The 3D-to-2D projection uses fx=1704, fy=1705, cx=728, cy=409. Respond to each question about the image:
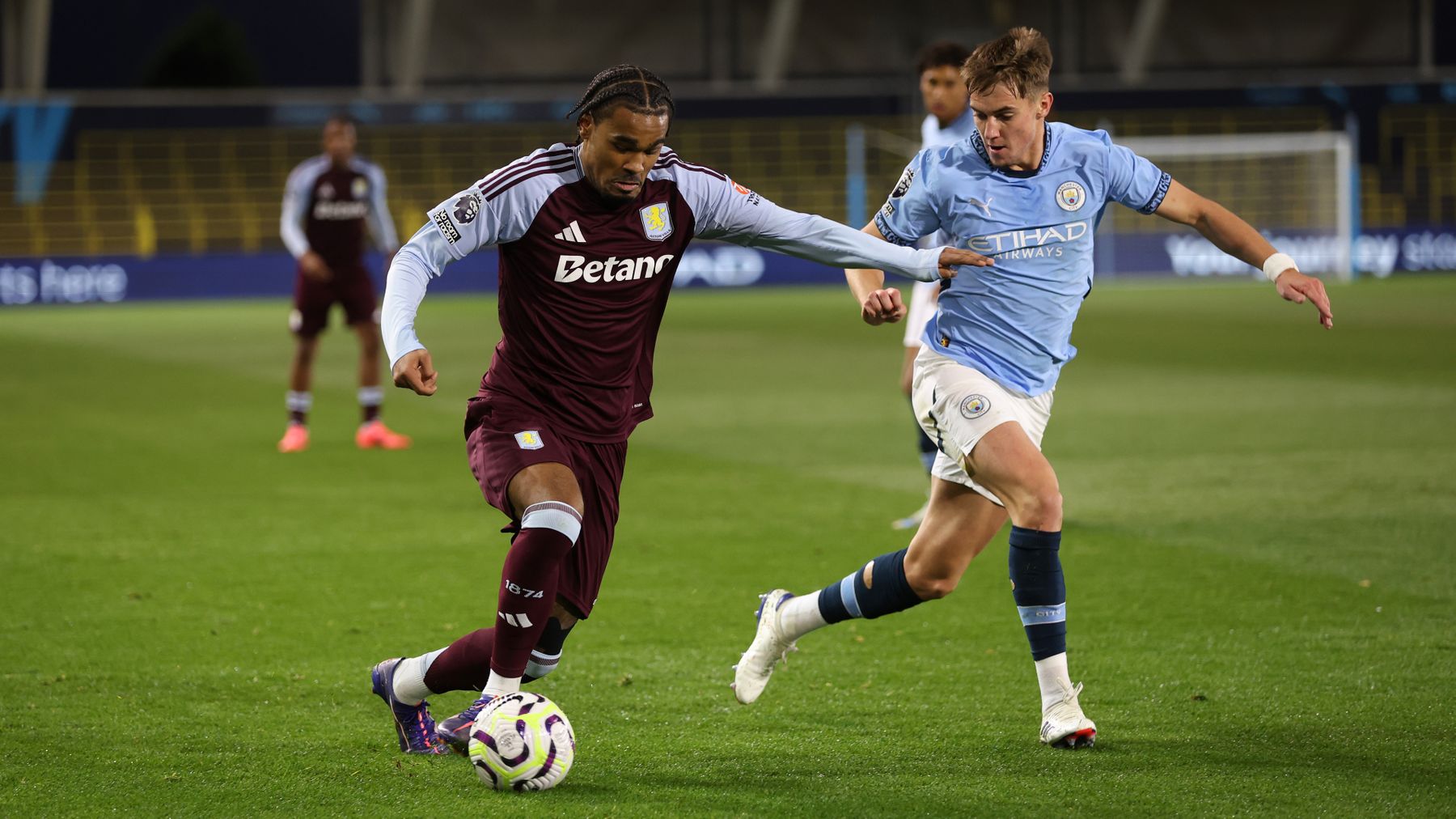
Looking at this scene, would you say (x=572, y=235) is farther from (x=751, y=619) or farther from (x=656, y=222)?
(x=751, y=619)

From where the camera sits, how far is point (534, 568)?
160 inches

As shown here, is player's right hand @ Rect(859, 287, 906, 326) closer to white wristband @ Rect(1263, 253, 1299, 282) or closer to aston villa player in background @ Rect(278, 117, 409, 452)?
white wristband @ Rect(1263, 253, 1299, 282)

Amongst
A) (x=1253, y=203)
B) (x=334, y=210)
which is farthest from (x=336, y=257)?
(x=1253, y=203)

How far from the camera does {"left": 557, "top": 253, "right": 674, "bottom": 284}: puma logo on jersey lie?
4293 mm

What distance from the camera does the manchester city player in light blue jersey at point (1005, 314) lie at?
466 cm

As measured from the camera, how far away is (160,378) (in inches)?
647

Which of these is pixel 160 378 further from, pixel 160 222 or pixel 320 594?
pixel 160 222

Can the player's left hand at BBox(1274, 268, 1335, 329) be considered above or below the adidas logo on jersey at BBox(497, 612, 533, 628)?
above

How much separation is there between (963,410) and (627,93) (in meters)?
1.33

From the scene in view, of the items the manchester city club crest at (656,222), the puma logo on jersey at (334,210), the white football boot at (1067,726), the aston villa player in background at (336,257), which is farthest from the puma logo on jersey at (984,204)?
the puma logo on jersey at (334,210)

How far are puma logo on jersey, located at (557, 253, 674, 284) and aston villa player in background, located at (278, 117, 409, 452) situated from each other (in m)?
7.32

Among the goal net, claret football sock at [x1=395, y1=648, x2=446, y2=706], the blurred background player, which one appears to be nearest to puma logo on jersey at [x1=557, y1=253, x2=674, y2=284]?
claret football sock at [x1=395, y1=648, x2=446, y2=706]

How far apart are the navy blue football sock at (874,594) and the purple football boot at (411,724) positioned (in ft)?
3.89

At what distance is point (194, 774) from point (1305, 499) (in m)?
6.19
